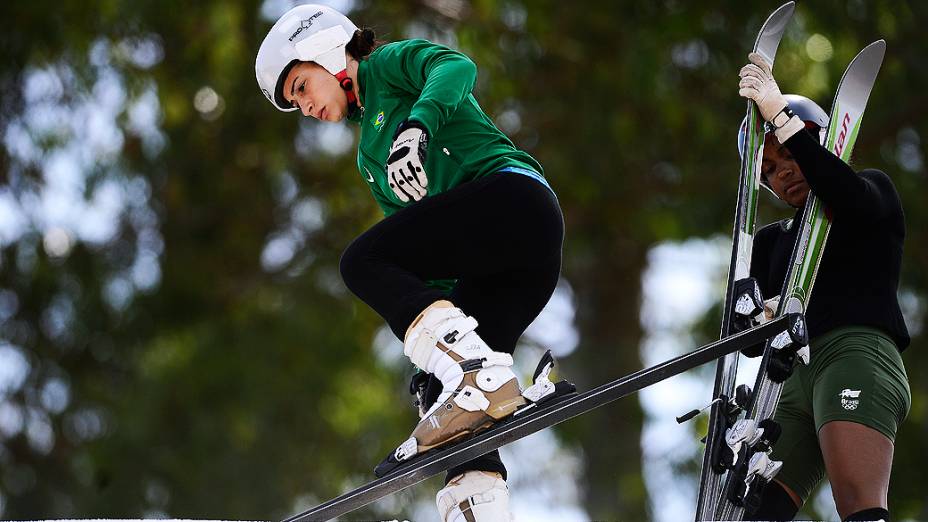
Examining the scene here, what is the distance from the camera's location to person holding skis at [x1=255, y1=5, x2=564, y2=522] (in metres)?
3.27

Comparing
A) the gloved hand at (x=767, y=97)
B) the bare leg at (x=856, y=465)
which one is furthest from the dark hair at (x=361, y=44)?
the bare leg at (x=856, y=465)

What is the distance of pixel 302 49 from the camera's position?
144 inches

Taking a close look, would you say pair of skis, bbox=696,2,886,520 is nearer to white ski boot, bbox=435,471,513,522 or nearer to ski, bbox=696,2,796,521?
ski, bbox=696,2,796,521

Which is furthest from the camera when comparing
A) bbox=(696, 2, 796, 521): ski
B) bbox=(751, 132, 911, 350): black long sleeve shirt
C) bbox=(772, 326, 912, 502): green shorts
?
bbox=(696, 2, 796, 521): ski

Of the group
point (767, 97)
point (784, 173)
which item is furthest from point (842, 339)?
point (767, 97)

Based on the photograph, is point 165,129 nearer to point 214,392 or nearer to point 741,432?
point 214,392

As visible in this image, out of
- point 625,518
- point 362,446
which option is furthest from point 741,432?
point 362,446

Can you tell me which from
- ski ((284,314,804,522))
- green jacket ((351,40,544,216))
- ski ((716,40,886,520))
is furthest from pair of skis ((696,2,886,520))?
green jacket ((351,40,544,216))

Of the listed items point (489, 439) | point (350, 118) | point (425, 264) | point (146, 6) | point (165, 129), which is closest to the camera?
point (489, 439)

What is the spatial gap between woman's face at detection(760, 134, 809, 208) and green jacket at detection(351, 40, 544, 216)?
31.4 inches

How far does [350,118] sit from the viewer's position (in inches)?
149

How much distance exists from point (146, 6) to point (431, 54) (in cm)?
718

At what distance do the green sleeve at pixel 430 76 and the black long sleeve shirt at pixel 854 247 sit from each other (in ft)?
3.21

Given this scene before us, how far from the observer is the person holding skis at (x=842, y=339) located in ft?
11.2
